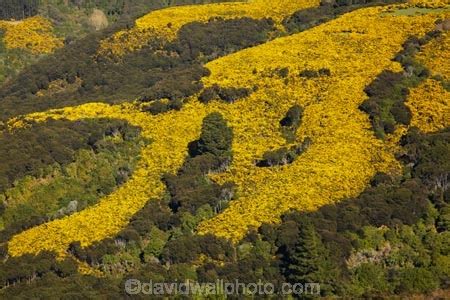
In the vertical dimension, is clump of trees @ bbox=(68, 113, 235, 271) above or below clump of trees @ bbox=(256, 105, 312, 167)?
below

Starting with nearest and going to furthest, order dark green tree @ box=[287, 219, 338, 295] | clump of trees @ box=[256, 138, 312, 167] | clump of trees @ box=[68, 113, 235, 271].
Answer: dark green tree @ box=[287, 219, 338, 295] → clump of trees @ box=[68, 113, 235, 271] → clump of trees @ box=[256, 138, 312, 167]

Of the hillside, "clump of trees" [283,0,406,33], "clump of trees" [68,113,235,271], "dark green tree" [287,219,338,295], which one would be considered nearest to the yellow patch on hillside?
the hillside

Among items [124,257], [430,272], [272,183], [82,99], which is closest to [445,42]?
[272,183]

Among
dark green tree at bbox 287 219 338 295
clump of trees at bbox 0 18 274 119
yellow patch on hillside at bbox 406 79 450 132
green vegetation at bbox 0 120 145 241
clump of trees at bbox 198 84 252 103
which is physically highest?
clump of trees at bbox 0 18 274 119

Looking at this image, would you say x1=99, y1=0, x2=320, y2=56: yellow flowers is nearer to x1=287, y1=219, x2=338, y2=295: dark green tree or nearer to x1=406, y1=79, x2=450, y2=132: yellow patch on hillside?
x1=406, y1=79, x2=450, y2=132: yellow patch on hillside

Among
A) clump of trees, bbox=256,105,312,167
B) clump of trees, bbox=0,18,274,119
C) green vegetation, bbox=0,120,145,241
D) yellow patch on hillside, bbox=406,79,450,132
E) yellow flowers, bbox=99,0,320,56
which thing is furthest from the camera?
yellow flowers, bbox=99,0,320,56

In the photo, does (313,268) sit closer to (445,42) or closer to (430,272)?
(430,272)
